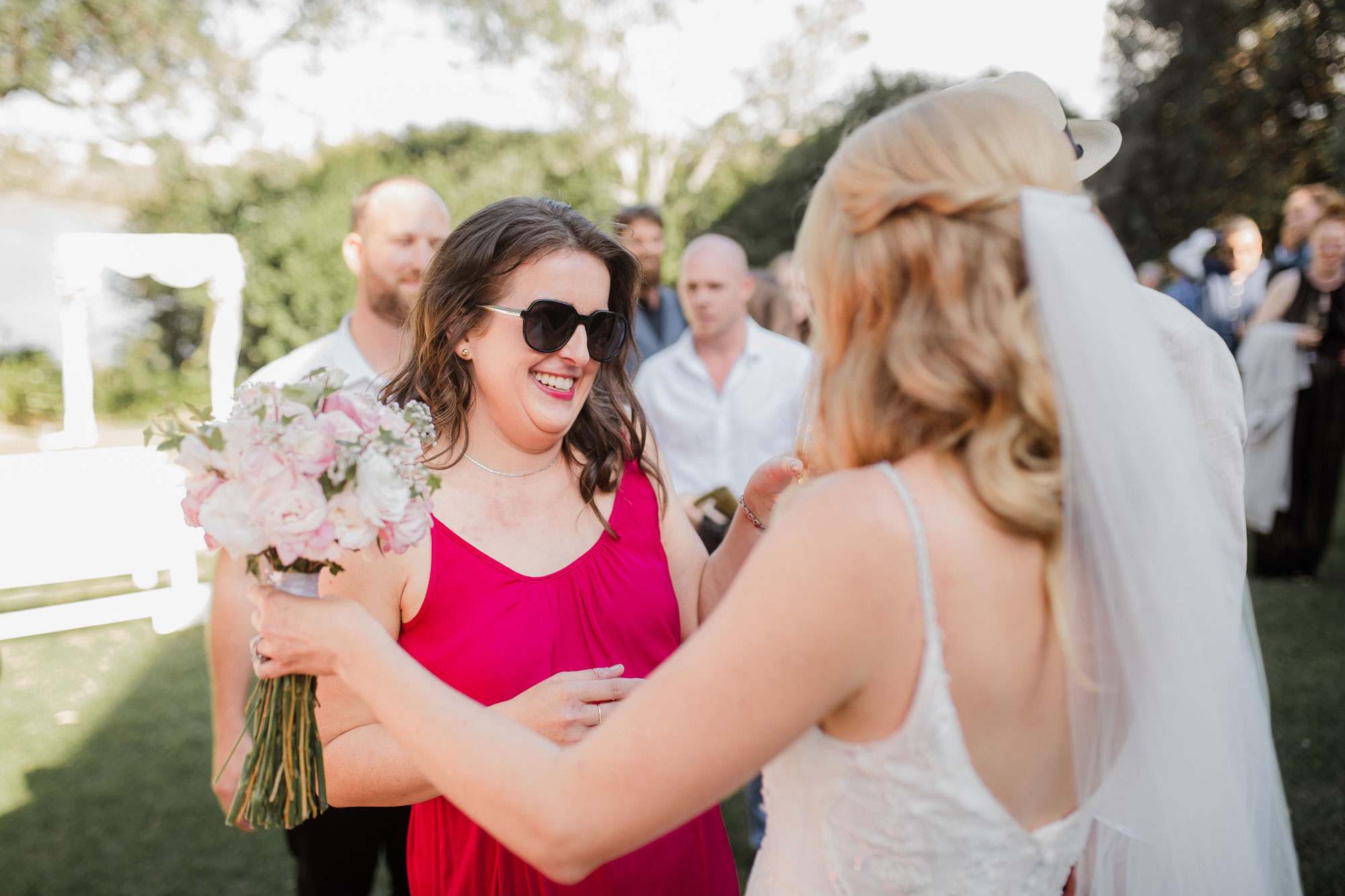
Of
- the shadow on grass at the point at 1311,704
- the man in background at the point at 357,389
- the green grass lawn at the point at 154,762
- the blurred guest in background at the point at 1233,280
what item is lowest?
the green grass lawn at the point at 154,762

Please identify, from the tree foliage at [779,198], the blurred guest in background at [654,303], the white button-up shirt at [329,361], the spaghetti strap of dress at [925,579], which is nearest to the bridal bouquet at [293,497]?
the spaghetti strap of dress at [925,579]

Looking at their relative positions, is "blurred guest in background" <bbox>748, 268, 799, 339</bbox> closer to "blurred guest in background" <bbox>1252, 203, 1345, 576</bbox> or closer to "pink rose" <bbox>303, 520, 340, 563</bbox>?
"blurred guest in background" <bbox>1252, 203, 1345, 576</bbox>

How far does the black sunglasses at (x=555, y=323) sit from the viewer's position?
2.16 m

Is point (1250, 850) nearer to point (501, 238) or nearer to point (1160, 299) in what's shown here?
point (1160, 299)

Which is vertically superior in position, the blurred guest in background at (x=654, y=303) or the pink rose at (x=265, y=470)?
the blurred guest in background at (x=654, y=303)

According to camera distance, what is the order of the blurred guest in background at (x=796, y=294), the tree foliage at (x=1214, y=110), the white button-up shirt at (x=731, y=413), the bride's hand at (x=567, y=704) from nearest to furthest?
the blurred guest in background at (x=796, y=294)
the bride's hand at (x=567, y=704)
the white button-up shirt at (x=731, y=413)
the tree foliage at (x=1214, y=110)

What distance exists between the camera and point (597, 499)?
2299mm

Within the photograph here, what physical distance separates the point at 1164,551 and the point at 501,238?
1643 mm

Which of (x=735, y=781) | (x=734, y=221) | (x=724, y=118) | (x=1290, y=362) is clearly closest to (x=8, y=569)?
(x=735, y=781)

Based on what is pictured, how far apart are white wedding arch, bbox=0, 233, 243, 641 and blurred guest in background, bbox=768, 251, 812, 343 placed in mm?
4121

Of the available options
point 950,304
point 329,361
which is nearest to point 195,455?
point 950,304

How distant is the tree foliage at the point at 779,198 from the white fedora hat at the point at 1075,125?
16.8 m

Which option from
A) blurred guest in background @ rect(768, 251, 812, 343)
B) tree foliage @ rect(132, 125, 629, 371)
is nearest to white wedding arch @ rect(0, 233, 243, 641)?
blurred guest in background @ rect(768, 251, 812, 343)

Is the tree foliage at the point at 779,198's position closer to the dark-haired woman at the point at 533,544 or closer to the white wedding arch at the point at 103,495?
the white wedding arch at the point at 103,495
